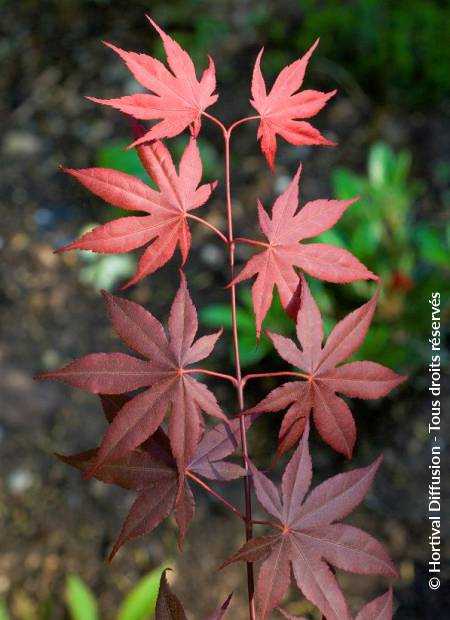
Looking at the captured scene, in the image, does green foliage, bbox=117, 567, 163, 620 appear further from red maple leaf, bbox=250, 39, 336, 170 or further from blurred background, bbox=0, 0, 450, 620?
red maple leaf, bbox=250, 39, 336, 170

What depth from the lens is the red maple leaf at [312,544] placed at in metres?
0.64

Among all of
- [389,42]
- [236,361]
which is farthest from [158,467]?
[389,42]

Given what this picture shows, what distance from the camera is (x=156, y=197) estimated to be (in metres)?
0.68

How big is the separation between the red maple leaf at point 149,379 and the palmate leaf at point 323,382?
0.26ft

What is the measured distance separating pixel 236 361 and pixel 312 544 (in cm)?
21

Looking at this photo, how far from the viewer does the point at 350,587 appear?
1.84 meters

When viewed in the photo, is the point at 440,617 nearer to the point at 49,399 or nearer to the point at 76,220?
the point at 49,399

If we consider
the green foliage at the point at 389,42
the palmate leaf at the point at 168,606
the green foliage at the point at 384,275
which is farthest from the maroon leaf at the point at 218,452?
the green foliage at the point at 389,42

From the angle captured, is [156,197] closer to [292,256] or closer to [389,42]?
[292,256]

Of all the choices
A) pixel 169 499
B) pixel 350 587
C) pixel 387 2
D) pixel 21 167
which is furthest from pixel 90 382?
pixel 387 2

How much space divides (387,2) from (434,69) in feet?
1.06

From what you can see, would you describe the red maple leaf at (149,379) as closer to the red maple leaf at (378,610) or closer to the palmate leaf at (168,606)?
the palmate leaf at (168,606)

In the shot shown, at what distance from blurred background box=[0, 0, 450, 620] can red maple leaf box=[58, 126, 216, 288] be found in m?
1.30


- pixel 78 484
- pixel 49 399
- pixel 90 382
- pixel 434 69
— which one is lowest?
pixel 78 484
